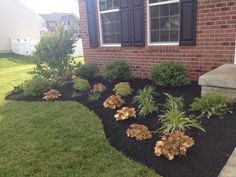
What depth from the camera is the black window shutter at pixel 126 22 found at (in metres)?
6.29

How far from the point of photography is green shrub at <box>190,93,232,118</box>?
355 centimetres

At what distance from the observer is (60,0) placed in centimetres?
5131

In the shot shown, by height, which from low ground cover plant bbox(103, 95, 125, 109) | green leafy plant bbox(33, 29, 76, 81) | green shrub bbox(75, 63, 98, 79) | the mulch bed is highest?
green leafy plant bbox(33, 29, 76, 81)

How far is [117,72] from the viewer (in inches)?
235

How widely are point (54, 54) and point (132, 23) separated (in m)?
2.25

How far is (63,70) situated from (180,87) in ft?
11.4

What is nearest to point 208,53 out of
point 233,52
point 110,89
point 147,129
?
point 233,52

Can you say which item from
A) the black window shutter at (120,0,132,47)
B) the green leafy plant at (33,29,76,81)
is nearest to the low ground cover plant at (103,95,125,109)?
the black window shutter at (120,0,132,47)

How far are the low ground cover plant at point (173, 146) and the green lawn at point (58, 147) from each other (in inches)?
11.0

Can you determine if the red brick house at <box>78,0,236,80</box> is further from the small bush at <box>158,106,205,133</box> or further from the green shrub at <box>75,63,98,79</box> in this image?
the small bush at <box>158,106,205,133</box>

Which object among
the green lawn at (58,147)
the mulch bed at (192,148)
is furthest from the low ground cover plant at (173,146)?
the green lawn at (58,147)

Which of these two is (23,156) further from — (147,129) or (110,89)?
(110,89)

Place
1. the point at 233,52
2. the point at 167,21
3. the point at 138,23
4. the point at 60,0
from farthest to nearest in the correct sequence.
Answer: the point at 60,0 → the point at 138,23 → the point at 167,21 → the point at 233,52

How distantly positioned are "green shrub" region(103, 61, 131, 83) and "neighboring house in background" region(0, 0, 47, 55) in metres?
16.2
